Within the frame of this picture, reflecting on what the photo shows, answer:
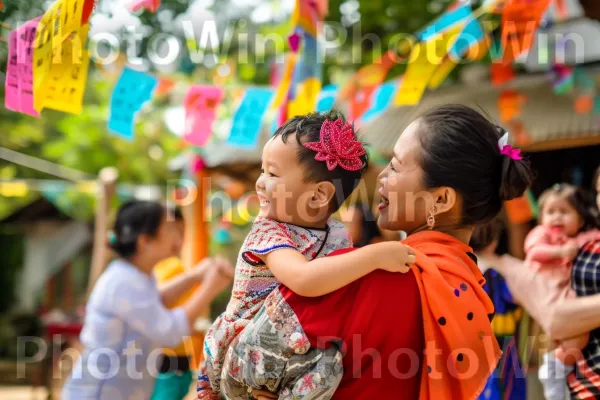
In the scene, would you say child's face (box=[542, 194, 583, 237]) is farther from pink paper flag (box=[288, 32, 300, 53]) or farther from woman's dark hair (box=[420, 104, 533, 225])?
pink paper flag (box=[288, 32, 300, 53])

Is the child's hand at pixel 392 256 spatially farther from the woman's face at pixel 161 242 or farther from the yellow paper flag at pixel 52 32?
the woman's face at pixel 161 242

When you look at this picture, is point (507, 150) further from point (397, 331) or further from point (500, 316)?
point (500, 316)

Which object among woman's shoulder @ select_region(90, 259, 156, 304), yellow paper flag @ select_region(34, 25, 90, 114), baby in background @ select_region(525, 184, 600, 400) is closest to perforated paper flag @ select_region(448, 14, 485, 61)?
baby in background @ select_region(525, 184, 600, 400)

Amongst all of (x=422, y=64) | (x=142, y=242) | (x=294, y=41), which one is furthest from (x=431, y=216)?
(x=294, y=41)

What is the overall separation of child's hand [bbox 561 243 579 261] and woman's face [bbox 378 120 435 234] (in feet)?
4.79

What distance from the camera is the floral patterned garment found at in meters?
1.53

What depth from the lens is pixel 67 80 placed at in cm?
250

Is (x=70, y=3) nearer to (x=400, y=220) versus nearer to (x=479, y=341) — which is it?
(x=400, y=220)

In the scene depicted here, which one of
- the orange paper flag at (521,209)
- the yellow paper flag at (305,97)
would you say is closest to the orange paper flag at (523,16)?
the orange paper flag at (521,209)

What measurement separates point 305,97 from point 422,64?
30.0 inches

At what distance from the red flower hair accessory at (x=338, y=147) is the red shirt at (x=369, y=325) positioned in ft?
1.07

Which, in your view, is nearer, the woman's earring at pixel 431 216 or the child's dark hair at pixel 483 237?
the woman's earring at pixel 431 216

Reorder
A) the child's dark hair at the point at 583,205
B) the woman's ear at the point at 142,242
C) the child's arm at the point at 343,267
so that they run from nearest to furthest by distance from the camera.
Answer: the child's arm at the point at 343,267 < the child's dark hair at the point at 583,205 < the woman's ear at the point at 142,242

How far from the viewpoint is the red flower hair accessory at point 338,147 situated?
68.6 inches
